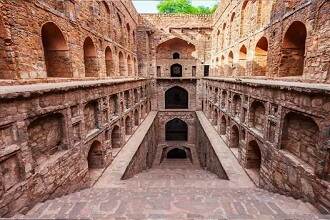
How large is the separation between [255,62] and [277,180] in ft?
23.1

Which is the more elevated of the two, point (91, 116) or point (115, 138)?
point (91, 116)

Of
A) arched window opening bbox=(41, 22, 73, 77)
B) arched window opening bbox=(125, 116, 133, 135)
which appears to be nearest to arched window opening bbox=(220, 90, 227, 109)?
arched window opening bbox=(125, 116, 133, 135)

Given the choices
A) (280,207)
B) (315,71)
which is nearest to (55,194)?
(280,207)

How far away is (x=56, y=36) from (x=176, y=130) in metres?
16.4

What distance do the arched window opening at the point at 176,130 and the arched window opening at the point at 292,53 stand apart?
46.5 feet

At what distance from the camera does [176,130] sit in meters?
22.9

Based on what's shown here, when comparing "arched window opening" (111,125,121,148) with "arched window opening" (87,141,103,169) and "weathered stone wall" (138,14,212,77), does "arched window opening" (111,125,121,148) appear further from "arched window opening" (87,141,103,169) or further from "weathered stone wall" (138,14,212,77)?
"weathered stone wall" (138,14,212,77)

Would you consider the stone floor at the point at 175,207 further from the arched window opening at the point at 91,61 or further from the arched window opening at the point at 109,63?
the arched window opening at the point at 109,63

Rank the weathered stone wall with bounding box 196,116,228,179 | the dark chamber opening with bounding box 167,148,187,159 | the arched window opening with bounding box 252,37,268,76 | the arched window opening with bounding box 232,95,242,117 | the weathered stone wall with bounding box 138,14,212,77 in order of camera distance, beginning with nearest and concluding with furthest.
A: the weathered stone wall with bounding box 196,116,228,179, the arched window opening with bounding box 232,95,242,117, the arched window opening with bounding box 252,37,268,76, the dark chamber opening with bounding box 167,148,187,159, the weathered stone wall with bounding box 138,14,212,77

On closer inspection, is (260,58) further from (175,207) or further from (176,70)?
(176,70)

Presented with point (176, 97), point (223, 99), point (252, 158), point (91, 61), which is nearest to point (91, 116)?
point (91, 61)

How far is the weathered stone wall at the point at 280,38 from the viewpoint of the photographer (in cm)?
645

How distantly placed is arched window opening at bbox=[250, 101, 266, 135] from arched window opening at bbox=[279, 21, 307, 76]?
1.97 m

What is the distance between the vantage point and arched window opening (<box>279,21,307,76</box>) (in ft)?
27.7
